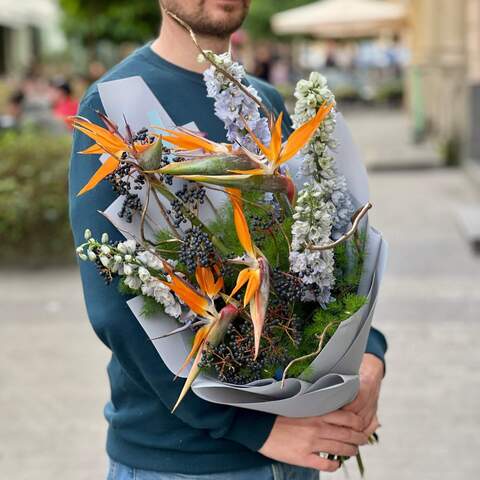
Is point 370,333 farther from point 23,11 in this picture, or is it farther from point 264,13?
point 264,13

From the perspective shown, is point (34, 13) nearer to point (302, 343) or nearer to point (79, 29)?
point (79, 29)

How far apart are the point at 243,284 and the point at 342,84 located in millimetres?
36720

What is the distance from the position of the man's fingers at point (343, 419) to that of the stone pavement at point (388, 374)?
287 centimetres

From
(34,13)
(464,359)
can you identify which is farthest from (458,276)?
(34,13)

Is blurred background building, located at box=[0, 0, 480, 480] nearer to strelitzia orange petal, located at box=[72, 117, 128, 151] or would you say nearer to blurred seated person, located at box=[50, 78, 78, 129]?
blurred seated person, located at box=[50, 78, 78, 129]

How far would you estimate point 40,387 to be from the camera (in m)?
6.56

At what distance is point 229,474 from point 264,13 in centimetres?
3911

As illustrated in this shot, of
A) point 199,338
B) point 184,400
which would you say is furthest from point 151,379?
point 199,338

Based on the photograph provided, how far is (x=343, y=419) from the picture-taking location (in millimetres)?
2211

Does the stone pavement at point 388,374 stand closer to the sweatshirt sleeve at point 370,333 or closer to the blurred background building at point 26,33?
the sweatshirt sleeve at point 370,333

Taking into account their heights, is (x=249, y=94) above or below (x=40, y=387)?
above

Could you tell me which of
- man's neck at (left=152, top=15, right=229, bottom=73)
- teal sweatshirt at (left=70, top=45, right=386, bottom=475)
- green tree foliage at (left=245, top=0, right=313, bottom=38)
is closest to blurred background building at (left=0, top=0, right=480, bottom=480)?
man's neck at (left=152, top=15, right=229, bottom=73)

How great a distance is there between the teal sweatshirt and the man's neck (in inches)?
0.8

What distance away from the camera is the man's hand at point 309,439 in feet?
7.16
